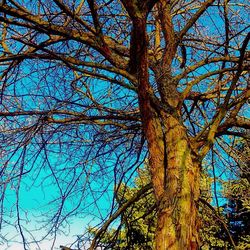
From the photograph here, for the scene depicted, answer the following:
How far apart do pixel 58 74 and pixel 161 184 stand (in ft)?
5.94

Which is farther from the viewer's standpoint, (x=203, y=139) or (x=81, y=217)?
(x=81, y=217)

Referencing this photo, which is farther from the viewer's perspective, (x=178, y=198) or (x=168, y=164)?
(x=168, y=164)

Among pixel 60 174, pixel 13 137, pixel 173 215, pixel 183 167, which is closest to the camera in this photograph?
pixel 173 215

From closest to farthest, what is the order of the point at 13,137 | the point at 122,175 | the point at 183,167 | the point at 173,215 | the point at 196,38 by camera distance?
1. the point at 173,215
2. the point at 183,167
3. the point at 13,137
4. the point at 122,175
5. the point at 196,38

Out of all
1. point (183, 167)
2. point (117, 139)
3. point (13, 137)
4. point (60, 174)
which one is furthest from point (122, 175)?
point (183, 167)

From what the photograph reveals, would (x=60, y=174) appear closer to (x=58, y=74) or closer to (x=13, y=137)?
(x=13, y=137)

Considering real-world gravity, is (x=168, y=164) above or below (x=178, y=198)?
above

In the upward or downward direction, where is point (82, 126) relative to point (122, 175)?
upward

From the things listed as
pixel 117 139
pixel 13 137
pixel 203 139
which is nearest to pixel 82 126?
pixel 117 139

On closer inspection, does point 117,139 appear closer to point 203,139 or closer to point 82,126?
point 82,126

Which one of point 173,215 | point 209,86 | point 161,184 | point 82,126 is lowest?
point 173,215

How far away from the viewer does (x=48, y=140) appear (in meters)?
4.45

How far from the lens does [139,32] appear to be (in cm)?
318

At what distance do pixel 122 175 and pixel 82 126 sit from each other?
766mm
